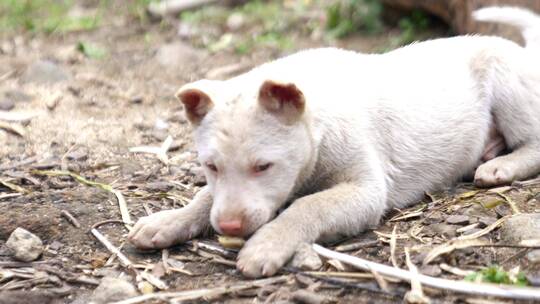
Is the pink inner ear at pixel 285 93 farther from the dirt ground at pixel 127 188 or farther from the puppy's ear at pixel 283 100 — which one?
the dirt ground at pixel 127 188

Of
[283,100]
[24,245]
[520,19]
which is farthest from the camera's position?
[520,19]

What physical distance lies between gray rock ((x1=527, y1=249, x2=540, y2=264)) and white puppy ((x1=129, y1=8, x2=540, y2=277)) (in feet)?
3.43

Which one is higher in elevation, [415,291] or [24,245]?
[24,245]

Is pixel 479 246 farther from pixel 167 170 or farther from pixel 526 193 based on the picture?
pixel 167 170

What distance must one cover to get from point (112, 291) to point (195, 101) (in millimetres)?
1176

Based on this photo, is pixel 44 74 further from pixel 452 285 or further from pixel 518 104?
pixel 452 285

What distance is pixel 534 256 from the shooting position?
4.18m

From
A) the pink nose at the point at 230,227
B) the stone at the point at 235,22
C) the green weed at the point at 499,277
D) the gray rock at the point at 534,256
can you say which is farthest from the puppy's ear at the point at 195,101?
the stone at the point at 235,22

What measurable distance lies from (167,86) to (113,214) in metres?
3.34

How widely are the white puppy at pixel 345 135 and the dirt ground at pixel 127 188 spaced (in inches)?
6.2

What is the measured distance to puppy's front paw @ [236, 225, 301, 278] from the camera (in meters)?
4.24

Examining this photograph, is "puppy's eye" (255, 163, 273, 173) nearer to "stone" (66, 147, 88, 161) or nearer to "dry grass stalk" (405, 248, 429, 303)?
"dry grass stalk" (405, 248, 429, 303)

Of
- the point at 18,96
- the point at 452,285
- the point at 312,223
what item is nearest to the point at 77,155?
the point at 18,96

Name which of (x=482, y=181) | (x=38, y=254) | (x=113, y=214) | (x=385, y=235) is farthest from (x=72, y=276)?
(x=482, y=181)
